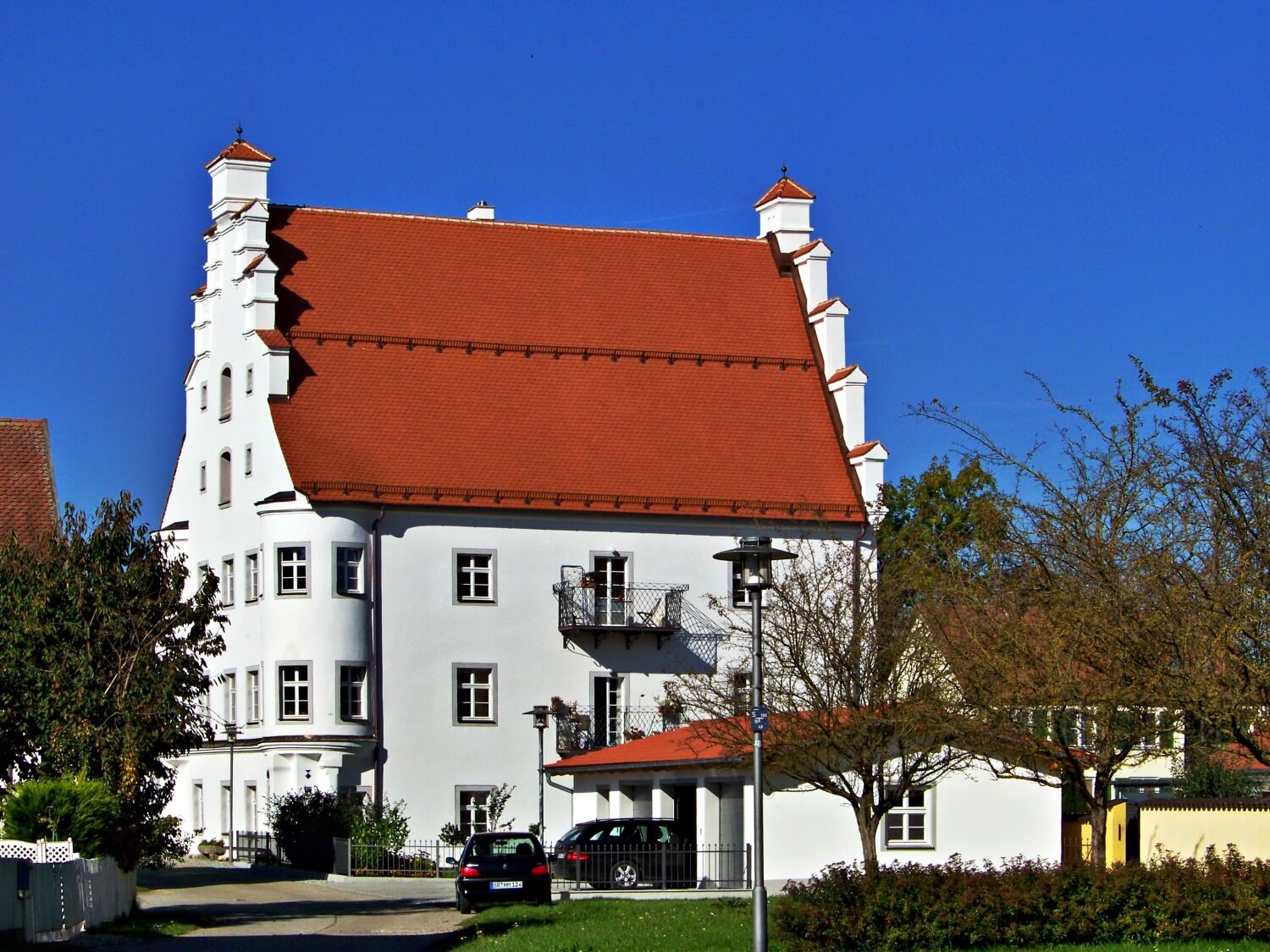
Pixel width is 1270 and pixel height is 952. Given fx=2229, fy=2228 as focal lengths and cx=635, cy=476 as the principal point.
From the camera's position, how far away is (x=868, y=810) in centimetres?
3884

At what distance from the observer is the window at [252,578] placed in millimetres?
56969

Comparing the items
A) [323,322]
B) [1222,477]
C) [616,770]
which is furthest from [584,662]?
[1222,477]

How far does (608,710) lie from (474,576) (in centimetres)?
501

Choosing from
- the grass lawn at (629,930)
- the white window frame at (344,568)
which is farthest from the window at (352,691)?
the grass lawn at (629,930)

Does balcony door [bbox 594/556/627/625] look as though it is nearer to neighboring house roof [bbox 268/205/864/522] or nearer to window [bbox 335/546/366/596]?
neighboring house roof [bbox 268/205/864/522]

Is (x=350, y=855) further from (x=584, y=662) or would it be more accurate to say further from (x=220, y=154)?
(x=220, y=154)

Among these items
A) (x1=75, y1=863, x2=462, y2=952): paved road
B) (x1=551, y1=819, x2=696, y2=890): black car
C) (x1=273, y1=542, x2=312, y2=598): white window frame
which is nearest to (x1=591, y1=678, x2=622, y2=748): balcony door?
(x1=273, y1=542, x2=312, y2=598): white window frame

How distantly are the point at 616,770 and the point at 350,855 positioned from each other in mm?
6347

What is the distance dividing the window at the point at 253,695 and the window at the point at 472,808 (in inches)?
220

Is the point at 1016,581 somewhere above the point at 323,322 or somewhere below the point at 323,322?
below

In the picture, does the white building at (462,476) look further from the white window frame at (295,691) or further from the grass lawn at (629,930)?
the grass lawn at (629,930)

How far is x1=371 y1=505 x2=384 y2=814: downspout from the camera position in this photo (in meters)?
55.5

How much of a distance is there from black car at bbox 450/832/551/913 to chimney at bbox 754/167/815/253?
97.8ft

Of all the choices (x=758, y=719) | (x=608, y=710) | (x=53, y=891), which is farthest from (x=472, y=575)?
(x=758, y=719)
